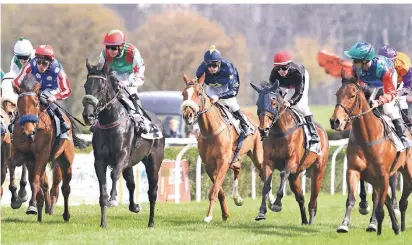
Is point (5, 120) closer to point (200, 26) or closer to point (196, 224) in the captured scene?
point (196, 224)

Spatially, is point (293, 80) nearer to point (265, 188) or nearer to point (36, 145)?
point (265, 188)

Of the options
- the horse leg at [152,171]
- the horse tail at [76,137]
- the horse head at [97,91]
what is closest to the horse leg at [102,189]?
the horse head at [97,91]

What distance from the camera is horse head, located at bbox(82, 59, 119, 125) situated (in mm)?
10117

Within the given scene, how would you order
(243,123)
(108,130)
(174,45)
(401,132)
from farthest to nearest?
(174,45)
(243,123)
(401,132)
(108,130)

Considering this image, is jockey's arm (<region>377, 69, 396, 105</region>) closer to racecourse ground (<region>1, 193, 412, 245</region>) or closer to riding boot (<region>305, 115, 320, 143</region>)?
racecourse ground (<region>1, 193, 412, 245</region>)

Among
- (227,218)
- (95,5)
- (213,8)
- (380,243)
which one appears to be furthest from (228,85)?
(213,8)

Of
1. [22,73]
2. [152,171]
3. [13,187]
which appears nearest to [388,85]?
[152,171]

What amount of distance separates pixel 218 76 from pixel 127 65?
1.38 metres

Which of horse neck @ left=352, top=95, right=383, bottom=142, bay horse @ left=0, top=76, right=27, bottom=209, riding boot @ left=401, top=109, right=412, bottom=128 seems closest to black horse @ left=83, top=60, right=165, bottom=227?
bay horse @ left=0, top=76, right=27, bottom=209

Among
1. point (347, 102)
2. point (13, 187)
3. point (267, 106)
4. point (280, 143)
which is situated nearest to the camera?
point (347, 102)

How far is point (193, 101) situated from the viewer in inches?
438

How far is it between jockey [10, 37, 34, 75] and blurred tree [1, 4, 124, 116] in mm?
31443

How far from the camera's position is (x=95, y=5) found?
50156 millimetres

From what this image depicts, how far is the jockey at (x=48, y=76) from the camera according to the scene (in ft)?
36.2
